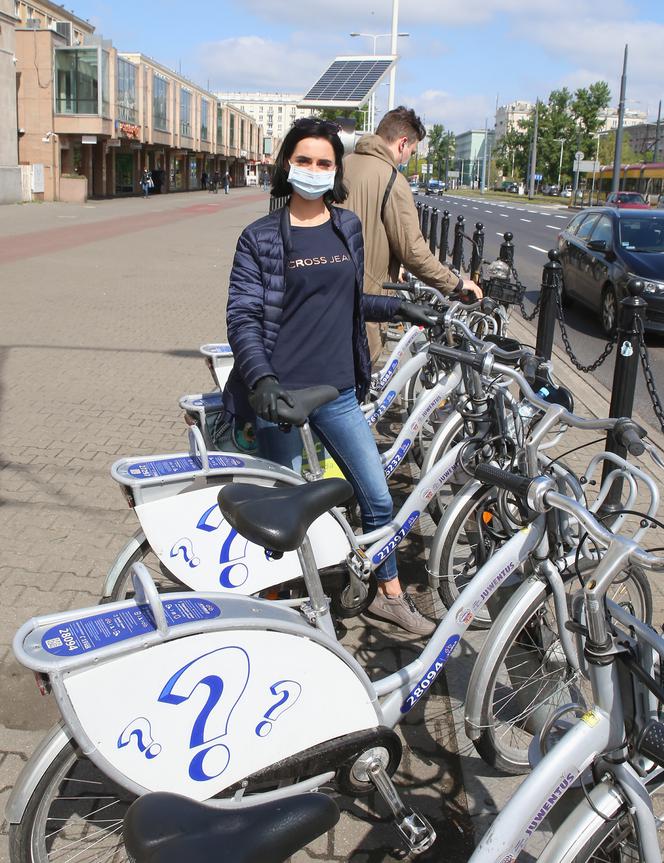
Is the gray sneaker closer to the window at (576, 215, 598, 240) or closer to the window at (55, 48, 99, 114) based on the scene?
the window at (576, 215, 598, 240)

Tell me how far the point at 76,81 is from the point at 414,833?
157ft

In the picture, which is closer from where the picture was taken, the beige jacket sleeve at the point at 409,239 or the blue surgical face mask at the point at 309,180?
the blue surgical face mask at the point at 309,180

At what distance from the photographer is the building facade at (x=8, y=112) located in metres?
35.2

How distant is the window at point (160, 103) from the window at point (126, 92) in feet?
16.4

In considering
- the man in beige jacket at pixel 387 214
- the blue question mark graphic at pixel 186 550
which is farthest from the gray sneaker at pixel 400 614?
the man in beige jacket at pixel 387 214

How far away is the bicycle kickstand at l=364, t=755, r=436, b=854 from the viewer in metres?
2.38

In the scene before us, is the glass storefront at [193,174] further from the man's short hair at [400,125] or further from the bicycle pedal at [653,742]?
the bicycle pedal at [653,742]

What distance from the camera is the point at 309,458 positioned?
9.84 ft

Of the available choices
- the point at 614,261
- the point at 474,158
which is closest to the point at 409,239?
the point at 614,261

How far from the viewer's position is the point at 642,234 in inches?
481

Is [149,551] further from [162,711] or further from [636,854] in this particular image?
[636,854]

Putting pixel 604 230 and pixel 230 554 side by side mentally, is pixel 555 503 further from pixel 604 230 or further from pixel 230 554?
pixel 604 230

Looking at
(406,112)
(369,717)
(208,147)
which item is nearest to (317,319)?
(369,717)

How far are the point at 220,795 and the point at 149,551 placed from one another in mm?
1166
